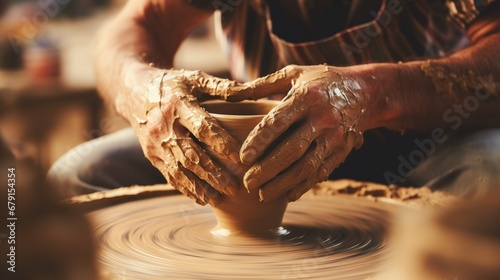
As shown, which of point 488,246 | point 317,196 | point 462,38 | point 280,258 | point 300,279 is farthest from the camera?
point 462,38

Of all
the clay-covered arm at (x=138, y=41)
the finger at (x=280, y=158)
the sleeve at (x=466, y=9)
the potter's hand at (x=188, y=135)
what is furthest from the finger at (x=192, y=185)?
the sleeve at (x=466, y=9)

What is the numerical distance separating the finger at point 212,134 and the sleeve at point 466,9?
948 millimetres

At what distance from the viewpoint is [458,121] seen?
1.99 meters

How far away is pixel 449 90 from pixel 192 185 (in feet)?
2.73

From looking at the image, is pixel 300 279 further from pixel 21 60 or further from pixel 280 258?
pixel 21 60

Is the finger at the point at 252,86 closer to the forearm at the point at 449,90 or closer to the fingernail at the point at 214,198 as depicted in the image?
the fingernail at the point at 214,198

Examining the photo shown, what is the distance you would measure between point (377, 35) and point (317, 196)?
1.92 ft

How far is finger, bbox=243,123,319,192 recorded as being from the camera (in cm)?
135

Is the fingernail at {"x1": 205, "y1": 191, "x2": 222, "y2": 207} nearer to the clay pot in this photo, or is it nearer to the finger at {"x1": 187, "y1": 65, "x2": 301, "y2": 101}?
the clay pot

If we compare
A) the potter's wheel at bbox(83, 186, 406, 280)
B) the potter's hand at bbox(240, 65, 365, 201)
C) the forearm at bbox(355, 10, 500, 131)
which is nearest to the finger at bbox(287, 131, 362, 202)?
the potter's hand at bbox(240, 65, 365, 201)

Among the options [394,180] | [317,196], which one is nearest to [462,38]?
[394,180]

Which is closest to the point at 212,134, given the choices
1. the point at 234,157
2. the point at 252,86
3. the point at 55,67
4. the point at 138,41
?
the point at 234,157

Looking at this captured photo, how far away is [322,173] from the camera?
1440mm

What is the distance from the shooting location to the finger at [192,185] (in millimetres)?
1452
